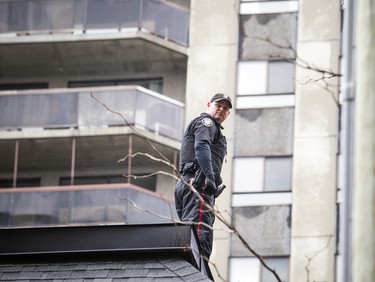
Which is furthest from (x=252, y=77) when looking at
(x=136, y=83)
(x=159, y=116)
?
(x=136, y=83)

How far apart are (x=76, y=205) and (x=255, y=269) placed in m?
4.18

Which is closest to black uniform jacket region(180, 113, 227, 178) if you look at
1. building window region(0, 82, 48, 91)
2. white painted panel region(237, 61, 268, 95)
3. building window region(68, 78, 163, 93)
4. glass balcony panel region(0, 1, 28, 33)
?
white painted panel region(237, 61, 268, 95)

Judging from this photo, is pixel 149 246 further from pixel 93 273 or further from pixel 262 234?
pixel 262 234

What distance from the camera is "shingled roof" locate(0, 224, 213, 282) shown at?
46.3 feet

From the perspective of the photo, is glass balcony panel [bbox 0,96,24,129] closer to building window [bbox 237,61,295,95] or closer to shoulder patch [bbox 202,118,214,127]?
building window [bbox 237,61,295,95]

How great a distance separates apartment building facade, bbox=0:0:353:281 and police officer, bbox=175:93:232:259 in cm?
2144

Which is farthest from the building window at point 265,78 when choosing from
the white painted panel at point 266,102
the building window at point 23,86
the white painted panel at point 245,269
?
the building window at point 23,86

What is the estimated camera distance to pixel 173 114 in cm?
3922

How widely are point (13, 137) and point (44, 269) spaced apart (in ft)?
84.4

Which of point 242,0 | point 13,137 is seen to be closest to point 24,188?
point 13,137

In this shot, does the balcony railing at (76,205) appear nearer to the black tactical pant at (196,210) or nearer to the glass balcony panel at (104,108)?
the glass balcony panel at (104,108)

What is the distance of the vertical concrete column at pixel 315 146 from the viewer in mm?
38375

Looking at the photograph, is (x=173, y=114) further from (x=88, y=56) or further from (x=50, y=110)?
(x=88, y=56)

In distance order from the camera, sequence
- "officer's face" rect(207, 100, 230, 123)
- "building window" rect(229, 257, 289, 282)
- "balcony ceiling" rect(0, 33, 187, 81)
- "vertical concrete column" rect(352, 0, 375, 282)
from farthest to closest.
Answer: "balcony ceiling" rect(0, 33, 187, 81)
"building window" rect(229, 257, 289, 282)
"officer's face" rect(207, 100, 230, 123)
"vertical concrete column" rect(352, 0, 375, 282)
